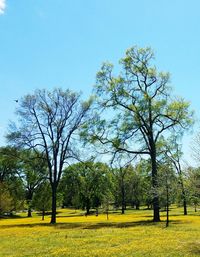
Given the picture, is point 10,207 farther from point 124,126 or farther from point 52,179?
point 124,126

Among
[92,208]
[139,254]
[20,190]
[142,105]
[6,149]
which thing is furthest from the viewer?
[92,208]

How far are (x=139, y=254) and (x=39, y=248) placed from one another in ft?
19.5

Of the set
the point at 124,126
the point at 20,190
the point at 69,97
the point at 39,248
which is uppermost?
the point at 69,97

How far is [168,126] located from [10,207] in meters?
32.3

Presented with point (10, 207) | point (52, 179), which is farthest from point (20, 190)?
point (52, 179)

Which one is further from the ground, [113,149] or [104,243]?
[113,149]

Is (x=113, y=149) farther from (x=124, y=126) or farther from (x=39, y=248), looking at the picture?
(x=39, y=248)

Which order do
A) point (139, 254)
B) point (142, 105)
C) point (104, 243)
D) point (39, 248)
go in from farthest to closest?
point (142, 105) → point (104, 243) → point (39, 248) → point (139, 254)

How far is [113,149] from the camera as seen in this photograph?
4597 cm

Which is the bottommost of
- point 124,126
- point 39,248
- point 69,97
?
point 39,248

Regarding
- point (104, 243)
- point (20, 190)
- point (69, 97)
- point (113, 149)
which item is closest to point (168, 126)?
point (113, 149)

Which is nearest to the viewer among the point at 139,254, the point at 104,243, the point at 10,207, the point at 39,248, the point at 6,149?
the point at 139,254

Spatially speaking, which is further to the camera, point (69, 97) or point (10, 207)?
point (10, 207)

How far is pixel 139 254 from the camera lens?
55.4 ft
